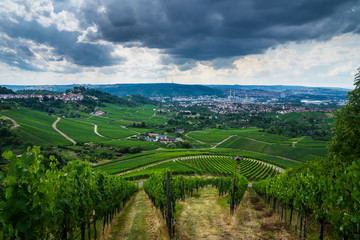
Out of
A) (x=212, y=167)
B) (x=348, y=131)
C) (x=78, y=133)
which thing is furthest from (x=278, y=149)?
(x=78, y=133)

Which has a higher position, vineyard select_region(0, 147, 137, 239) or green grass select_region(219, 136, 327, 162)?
vineyard select_region(0, 147, 137, 239)

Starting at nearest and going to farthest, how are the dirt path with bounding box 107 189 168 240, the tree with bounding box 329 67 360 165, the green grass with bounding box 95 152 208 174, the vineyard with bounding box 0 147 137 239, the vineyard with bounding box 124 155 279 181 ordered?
the vineyard with bounding box 0 147 137 239 < the dirt path with bounding box 107 189 168 240 < the tree with bounding box 329 67 360 165 < the vineyard with bounding box 124 155 279 181 < the green grass with bounding box 95 152 208 174

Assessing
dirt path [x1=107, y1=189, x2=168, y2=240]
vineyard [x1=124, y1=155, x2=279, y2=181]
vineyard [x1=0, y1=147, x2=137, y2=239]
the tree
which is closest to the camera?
vineyard [x1=0, y1=147, x2=137, y2=239]

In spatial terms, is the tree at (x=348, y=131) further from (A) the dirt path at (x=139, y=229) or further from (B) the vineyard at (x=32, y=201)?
(B) the vineyard at (x=32, y=201)

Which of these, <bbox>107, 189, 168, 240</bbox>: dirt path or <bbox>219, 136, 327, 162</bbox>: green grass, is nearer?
<bbox>107, 189, 168, 240</bbox>: dirt path

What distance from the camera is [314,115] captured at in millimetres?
197125

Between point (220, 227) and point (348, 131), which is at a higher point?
point (348, 131)

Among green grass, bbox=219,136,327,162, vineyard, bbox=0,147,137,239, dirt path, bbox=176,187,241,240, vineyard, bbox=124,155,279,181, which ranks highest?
vineyard, bbox=0,147,137,239

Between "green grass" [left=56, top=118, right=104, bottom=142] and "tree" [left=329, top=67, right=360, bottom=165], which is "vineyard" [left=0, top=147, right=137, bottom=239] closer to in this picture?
"tree" [left=329, top=67, right=360, bottom=165]

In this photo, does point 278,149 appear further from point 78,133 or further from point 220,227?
point 78,133

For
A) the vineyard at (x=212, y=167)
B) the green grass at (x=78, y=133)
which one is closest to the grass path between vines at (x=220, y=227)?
the vineyard at (x=212, y=167)

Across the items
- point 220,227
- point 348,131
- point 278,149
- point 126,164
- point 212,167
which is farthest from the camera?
point 278,149

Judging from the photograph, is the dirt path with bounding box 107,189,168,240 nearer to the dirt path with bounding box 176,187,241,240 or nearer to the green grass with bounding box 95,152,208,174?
the dirt path with bounding box 176,187,241,240

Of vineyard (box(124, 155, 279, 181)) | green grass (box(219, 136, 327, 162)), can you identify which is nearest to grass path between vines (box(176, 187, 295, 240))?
vineyard (box(124, 155, 279, 181))
